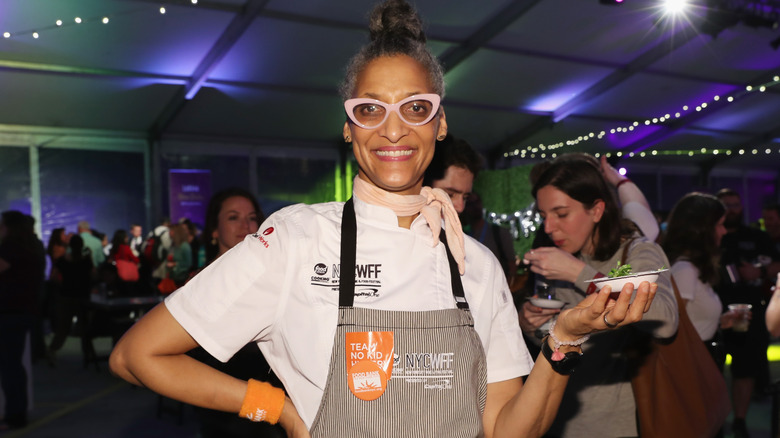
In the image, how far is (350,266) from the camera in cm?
136

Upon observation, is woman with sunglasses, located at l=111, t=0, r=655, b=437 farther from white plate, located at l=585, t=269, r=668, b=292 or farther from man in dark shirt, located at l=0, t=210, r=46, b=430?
man in dark shirt, located at l=0, t=210, r=46, b=430

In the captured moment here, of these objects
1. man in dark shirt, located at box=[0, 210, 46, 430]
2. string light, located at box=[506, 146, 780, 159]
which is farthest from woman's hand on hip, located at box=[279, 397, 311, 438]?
string light, located at box=[506, 146, 780, 159]

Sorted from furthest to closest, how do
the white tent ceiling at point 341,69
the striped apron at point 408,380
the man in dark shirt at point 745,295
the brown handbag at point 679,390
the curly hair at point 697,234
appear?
the white tent ceiling at point 341,69 < the man in dark shirt at point 745,295 < the curly hair at point 697,234 < the brown handbag at point 679,390 < the striped apron at point 408,380

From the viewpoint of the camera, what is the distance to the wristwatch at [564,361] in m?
1.31

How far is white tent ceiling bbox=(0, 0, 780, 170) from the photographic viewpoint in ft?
→ 30.0

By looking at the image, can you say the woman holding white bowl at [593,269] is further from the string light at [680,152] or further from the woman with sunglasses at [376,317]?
the string light at [680,152]

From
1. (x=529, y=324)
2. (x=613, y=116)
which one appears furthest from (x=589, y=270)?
(x=613, y=116)

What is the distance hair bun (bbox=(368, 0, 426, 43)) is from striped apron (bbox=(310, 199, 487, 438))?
468 millimetres

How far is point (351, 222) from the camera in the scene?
4.62 ft

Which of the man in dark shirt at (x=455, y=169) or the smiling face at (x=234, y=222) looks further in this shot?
the smiling face at (x=234, y=222)

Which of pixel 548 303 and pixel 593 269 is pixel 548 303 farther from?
pixel 593 269

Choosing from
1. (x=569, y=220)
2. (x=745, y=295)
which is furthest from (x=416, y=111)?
(x=745, y=295)

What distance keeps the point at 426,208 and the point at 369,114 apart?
0.83 feet

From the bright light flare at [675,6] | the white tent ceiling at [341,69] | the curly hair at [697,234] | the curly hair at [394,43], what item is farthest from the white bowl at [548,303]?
the bright light flare at [675,6]
